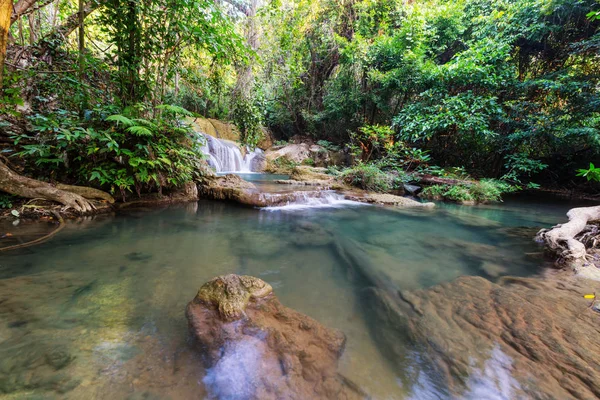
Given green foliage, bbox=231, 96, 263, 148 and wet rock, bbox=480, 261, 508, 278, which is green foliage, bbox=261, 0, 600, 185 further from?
wet rock, bbox=480, 261, 508, 278

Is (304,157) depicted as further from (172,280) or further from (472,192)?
(172,280)

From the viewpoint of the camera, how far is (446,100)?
932 cm

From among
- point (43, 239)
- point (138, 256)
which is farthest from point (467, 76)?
point (43, 239)

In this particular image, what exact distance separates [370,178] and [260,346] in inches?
316

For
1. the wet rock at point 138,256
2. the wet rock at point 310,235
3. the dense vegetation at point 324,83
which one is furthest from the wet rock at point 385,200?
the wet rock at point 138,256

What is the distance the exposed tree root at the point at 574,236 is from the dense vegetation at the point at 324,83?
2.56ft

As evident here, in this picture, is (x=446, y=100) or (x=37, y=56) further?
(x=446, y=100)

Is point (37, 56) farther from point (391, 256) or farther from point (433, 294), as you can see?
point (433, 294)

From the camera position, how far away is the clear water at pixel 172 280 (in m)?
1.38

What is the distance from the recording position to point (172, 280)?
245 centimetres

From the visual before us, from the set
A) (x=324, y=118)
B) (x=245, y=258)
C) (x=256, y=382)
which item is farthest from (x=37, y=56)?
(x=324, y=118)

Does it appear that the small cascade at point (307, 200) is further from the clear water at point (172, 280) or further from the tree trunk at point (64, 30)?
the tree trunk at point (64, 30)

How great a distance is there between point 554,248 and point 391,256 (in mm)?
2131

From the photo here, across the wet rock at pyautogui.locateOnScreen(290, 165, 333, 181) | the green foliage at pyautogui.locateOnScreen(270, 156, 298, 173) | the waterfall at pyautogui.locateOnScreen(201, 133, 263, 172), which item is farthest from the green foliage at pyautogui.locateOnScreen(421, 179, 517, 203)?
the waterfall at pyautogui.locateOnScreen(201, 133, 263, 172)
